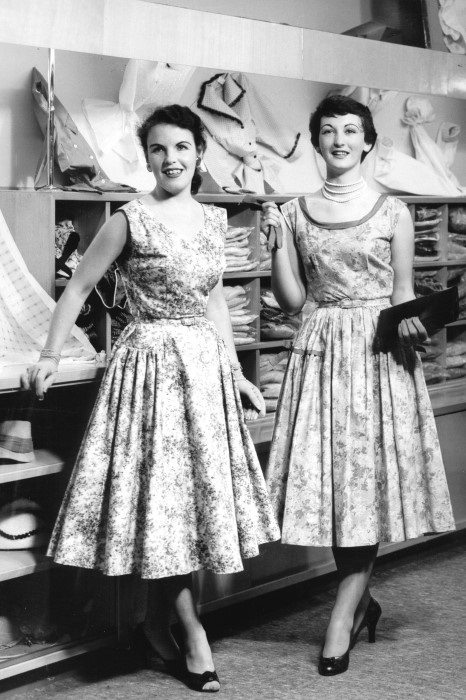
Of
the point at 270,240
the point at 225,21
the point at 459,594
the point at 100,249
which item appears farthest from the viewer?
the point at 225,21

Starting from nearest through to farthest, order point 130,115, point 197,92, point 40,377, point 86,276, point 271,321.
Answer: point 40,377 < point 86,276 < point 130,115 < point 197,92 < point 271,321

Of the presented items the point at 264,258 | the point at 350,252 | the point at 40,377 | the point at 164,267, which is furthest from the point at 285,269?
the point at 264,258

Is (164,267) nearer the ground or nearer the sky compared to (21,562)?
nearer the sky

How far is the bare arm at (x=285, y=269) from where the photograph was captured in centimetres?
306

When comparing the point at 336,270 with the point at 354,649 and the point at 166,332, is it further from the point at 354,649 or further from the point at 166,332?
the point at 354,649

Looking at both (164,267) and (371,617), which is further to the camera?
(371,617)

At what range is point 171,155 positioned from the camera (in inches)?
110

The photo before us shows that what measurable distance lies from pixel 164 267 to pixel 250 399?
0.46 m

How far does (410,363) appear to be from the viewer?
317cm

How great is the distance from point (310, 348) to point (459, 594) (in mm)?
1297

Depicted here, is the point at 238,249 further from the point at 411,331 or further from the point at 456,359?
the point at 456,359

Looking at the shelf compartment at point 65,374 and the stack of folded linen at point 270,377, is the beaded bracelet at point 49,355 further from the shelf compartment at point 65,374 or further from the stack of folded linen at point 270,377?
the stack of folded linen at point 270,377

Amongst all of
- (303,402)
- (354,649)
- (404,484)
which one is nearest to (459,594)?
(354,649)

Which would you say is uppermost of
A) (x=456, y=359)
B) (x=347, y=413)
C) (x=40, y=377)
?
(x=456, y=359)
